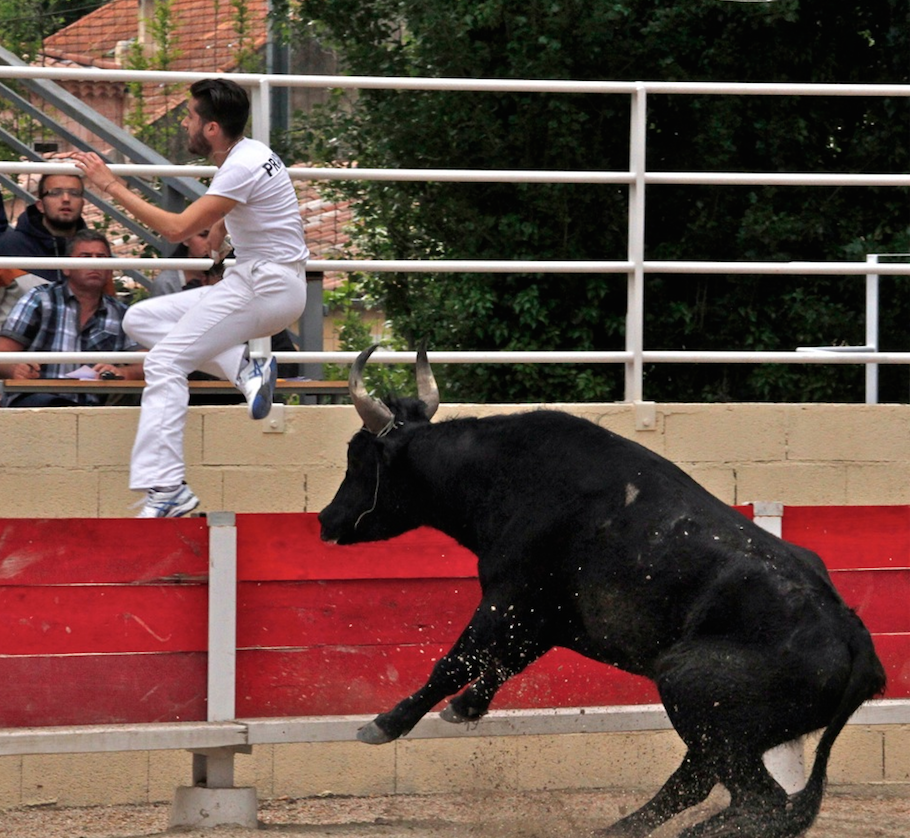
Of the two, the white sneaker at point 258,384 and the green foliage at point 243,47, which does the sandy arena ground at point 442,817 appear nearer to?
the white sneaker at point 258,384

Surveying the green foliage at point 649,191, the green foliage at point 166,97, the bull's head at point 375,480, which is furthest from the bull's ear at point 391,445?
the green foliage at point 166,97

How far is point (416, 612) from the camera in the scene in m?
5.71

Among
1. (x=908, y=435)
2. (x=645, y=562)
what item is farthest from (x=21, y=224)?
(x=908, y=435)

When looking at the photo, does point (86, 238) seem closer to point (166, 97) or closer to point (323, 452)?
point (323, 452)

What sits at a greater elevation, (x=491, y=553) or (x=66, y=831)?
(x=491, y=553)

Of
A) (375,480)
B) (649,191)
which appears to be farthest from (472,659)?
(649,191)

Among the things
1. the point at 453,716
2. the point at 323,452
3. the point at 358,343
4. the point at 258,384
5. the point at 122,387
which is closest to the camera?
the point at 453,716

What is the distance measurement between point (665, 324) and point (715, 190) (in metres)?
0.90

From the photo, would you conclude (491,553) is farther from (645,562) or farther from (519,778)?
(519,778)

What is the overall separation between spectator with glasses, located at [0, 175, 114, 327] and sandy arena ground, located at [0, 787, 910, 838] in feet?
6.76

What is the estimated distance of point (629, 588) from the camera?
15.3 ft

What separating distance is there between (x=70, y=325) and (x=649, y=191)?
4949mm

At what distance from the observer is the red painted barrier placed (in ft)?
17.3

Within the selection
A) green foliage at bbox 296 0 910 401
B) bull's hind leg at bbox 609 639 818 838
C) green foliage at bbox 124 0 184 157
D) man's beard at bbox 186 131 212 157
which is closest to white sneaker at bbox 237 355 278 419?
man's beard at bbox 186 131 212 157
